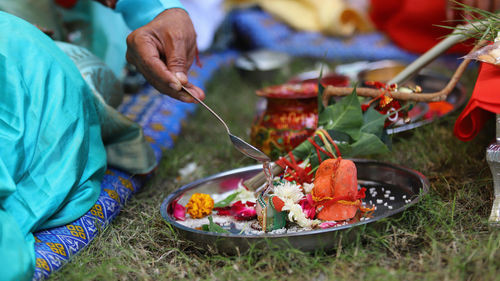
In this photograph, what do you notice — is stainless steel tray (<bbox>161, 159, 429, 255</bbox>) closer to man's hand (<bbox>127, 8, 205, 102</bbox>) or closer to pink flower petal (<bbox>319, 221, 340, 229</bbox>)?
pink flower petal (<bbox>319, 221, 340, 229</bbox>)

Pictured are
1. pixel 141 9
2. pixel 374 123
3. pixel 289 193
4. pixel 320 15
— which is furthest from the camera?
pixel 320 15

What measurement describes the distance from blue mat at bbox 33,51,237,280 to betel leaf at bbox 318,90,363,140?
64cm

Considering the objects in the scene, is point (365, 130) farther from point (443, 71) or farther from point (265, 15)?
point (265, 15)

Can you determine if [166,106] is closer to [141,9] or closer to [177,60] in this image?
[141,9]

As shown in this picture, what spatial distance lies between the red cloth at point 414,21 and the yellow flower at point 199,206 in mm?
1833

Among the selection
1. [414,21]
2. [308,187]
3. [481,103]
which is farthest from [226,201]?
[414,21]

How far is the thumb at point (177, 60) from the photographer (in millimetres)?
1418

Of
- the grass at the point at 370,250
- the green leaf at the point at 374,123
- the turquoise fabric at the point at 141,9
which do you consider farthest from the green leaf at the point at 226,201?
the turquoise fabric at the point at 141,9

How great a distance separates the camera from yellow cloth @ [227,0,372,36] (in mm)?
3262

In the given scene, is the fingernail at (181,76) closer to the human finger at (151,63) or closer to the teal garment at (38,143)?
the human finger at (151,63)

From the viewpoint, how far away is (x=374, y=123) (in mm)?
1423

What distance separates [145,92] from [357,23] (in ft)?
5.12

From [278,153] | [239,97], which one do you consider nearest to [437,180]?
[278,153]

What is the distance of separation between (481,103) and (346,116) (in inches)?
13.8
